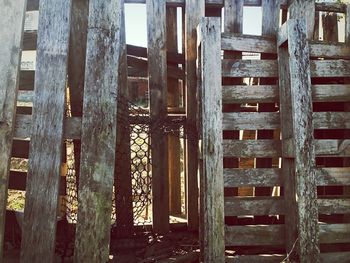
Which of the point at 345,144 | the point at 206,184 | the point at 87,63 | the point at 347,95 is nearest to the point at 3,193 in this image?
the point at 87,63

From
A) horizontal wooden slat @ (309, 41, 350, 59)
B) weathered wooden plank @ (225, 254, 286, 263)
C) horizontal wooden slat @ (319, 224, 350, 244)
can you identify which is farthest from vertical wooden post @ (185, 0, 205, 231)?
horizontal wooden slat @ (319, 224, 350, 244)

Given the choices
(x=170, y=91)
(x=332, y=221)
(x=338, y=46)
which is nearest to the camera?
(x=338, y=46)

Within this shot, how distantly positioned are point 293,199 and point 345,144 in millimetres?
688

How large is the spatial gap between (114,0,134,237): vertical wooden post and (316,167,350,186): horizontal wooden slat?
187 centimetres

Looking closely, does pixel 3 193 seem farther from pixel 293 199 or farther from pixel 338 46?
pixel 338 46

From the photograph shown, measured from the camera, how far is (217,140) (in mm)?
2934

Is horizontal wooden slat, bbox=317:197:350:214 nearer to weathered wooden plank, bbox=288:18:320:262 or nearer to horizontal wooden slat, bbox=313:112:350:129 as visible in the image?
weathered wooden plank, bbox=288:18:320:262

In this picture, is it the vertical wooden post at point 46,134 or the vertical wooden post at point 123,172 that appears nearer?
the vertical wooden post at point 46,134

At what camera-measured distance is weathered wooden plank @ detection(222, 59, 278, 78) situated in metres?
3.25

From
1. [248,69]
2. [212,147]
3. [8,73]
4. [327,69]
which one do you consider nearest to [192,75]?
[248,69]

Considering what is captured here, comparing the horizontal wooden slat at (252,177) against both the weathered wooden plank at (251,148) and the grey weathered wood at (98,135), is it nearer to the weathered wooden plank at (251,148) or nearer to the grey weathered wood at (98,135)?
the weathered wooden plank at (251,148)

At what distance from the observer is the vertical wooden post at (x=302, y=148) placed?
2793mm

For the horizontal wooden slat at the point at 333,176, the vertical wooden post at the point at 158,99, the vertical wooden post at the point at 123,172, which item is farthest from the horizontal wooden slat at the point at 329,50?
the vertical wooden post at the point at 123,172

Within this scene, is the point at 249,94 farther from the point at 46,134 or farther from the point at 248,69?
A: the point at 46,134
